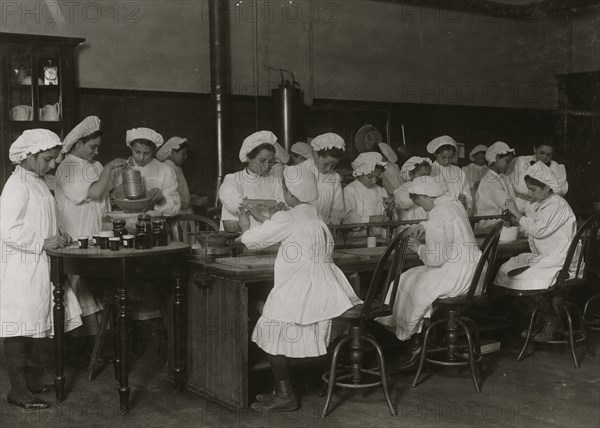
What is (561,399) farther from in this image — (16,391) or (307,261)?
(16,391)

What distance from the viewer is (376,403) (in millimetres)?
4242

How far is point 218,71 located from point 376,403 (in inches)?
211

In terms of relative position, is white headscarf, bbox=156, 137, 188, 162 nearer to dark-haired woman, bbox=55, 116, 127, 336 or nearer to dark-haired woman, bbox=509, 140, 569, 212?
dark-haired woman, bbox=55, 116, 127, 336

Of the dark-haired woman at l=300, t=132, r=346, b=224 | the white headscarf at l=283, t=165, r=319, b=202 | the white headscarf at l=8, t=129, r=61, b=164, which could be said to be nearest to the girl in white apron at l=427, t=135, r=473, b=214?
the dark-haired woman at l=300, t=132, r=346, b=224

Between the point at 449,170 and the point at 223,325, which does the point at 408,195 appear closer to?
the point at 449,170

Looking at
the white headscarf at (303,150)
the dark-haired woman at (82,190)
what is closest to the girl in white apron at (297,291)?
the dark-haired woman at (82,190)

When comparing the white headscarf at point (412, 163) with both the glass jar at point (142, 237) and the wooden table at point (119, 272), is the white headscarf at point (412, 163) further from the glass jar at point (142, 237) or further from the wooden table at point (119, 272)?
the glass jar at point (142, 237)

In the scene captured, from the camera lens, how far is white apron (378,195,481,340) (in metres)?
4.63

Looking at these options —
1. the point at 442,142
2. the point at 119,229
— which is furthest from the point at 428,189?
the point at 442,142

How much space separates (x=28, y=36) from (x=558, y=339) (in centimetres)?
550

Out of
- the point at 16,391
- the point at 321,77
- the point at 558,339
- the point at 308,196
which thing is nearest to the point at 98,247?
the point at 16,391

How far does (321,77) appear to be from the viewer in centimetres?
978

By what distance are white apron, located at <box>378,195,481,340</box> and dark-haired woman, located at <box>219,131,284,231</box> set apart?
106 centimetres

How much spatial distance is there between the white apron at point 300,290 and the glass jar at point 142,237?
1.74ft
